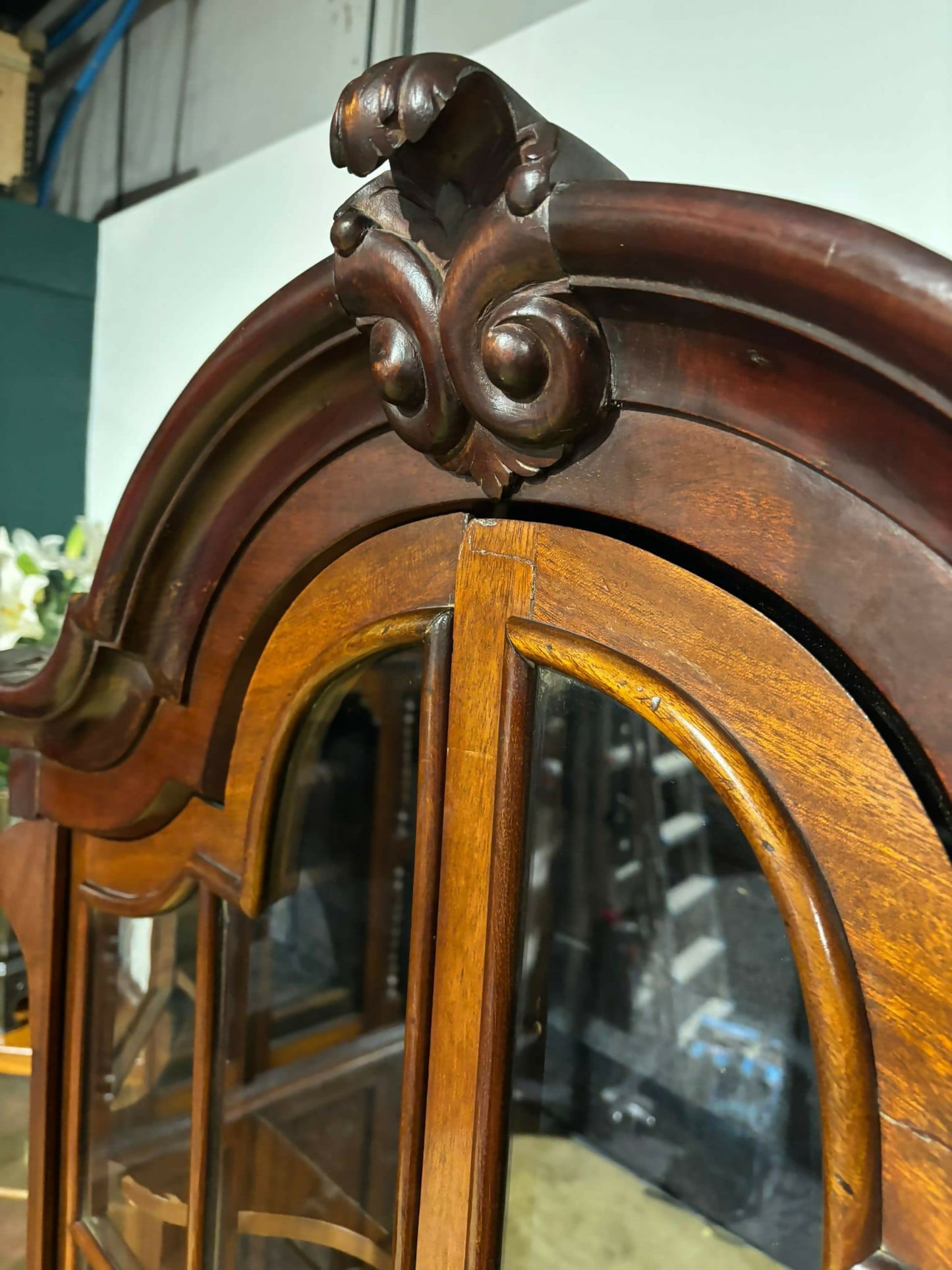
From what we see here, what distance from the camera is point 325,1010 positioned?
1.82 feet

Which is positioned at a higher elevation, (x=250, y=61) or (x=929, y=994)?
(x=250, y=61)

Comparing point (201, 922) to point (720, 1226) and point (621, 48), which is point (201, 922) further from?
point (621, 48)

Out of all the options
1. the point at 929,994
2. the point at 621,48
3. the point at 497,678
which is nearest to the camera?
the point at 929,994

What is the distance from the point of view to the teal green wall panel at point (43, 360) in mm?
1176

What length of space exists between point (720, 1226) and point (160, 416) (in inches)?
39.4

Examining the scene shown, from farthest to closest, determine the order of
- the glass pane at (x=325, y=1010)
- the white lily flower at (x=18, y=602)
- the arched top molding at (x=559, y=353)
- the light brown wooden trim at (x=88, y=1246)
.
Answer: the white lily flower at (x=18, y=602) < the light brown wooden trim at (x=88, y=1246) < the glass pane at (x=325, y=1010) < the arched top molding at (x=559, y=353)

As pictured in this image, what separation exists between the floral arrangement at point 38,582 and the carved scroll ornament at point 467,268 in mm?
633

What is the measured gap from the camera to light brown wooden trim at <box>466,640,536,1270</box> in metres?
0.36

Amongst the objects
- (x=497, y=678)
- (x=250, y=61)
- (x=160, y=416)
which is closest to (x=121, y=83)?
(x=250, y=61)

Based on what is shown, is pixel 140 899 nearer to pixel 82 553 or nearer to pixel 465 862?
pixel 465 862

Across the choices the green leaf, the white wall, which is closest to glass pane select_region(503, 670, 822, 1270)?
the white wall

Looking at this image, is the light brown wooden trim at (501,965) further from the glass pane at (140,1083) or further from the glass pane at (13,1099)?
the glass pane at (13,1099)

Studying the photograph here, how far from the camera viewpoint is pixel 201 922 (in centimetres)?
53

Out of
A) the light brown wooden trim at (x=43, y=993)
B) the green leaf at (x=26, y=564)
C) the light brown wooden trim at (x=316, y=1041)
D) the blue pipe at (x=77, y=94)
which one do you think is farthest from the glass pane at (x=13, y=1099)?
the blue pipe at (x=77, y=94)
